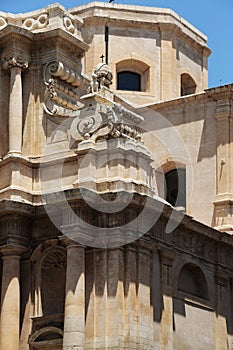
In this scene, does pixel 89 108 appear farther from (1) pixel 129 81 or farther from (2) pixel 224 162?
(1) pixel 129 81

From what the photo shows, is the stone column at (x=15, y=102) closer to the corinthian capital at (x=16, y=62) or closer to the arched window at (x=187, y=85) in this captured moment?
the corinthian capital at (x=16, y=62)

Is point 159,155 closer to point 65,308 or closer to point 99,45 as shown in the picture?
point 99,45

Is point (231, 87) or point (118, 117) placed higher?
point (231, 87)

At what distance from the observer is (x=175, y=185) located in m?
33.7

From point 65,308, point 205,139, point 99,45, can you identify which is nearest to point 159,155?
point 205,139

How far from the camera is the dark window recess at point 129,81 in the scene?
1436 inches

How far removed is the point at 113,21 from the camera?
1420 inches

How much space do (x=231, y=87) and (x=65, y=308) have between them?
10177 mm

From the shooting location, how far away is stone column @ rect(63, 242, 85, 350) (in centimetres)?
2494

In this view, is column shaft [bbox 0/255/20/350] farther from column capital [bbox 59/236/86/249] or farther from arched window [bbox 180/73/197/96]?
arched window [bbox 180/73/197/96]

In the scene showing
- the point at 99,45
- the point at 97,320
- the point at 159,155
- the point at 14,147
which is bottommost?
the point at 97,320

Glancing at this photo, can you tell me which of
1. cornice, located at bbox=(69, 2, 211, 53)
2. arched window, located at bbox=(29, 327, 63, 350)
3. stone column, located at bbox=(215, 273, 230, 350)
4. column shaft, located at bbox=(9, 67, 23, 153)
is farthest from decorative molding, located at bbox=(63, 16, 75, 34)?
arched window, located at bbox=(29, 327, 63, 350)

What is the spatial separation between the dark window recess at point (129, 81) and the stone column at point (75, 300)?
11897 millimetres

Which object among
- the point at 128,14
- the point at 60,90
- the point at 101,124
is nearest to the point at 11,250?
the point at 101,124
